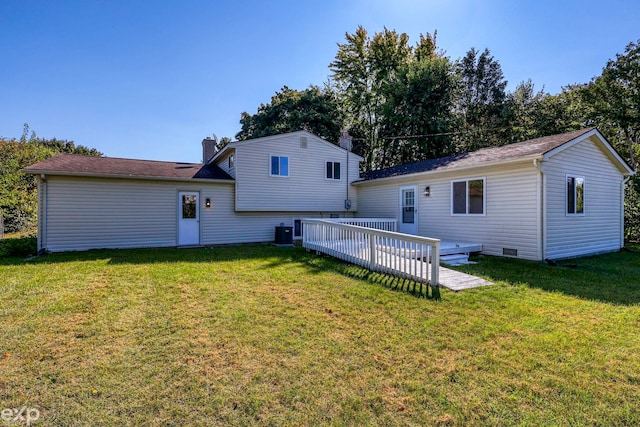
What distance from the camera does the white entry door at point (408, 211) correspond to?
37.9ft

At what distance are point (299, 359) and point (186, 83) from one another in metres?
14.0

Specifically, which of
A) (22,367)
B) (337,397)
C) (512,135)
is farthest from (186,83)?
(512,135)

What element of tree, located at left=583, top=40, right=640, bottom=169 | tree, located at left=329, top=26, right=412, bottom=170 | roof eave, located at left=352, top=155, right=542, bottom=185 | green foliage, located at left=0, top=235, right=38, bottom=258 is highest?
tree, located at left=329, top=26, right=412, bottom=170

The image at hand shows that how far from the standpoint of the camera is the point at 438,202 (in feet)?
34.6

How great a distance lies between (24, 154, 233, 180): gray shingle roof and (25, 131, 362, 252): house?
27 millimetres

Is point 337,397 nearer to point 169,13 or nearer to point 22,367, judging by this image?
point 22,367

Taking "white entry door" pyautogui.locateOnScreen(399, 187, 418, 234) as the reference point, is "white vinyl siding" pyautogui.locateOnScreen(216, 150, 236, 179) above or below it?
above

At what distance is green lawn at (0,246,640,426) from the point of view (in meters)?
2.28

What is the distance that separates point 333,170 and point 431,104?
1036 centimetres

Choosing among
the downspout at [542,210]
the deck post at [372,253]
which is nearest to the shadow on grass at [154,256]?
the deck post at [372,253]

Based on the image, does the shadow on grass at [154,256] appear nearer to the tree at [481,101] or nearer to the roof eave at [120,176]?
the roof eave at [120,176]

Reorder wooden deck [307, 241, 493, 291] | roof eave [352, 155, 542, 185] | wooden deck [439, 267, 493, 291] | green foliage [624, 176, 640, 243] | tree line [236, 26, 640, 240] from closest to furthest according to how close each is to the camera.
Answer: wooden deck [439, 267, 493, 291] < wooden deck [307, 241, 493, 291] < roof eave [352, 155, 542, 185] < green foliage [624, 176, 640, 243] < tree line [236, 26, 640, 240]

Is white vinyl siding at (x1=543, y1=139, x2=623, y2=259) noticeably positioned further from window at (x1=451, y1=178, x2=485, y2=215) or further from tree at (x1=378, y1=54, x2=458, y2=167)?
tree at (x1=378, y1=54, x2=458, y2=167)

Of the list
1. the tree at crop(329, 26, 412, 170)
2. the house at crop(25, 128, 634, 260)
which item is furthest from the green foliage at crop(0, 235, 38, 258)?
the tree at crop(329, 26, 412, 170)
